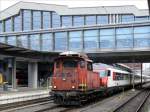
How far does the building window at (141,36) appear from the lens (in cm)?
5175

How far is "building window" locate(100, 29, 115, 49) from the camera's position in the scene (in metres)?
53.5

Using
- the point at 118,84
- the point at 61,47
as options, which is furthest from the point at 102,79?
the point at 61,47

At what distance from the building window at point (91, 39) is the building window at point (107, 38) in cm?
92

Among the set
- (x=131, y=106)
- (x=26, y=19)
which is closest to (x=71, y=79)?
(x=131, y=106)

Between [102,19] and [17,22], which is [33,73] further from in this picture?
[102,19]

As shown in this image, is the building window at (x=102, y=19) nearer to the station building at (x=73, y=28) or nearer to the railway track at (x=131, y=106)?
the station building at (x=73, y=28)

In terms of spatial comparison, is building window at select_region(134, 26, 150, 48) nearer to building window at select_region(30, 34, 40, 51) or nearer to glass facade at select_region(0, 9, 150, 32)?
building window at select_region(30, 34, 40, 51)

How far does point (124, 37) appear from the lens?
173 feet

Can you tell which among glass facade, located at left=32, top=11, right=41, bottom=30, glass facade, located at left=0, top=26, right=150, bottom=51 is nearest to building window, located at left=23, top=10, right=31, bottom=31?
glass facade, located at left=32, top=11, right=41, bottom=30

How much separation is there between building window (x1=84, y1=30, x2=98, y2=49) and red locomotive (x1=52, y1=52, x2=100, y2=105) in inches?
1140

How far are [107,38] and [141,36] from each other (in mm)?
4657

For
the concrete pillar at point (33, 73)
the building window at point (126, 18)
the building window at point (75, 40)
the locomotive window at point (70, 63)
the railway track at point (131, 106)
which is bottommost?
the railway track at point (131, 106)

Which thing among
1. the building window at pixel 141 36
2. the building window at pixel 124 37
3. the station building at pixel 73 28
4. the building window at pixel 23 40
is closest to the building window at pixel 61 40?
the station building at pixel 73 28

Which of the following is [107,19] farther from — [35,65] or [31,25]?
[35,65]
